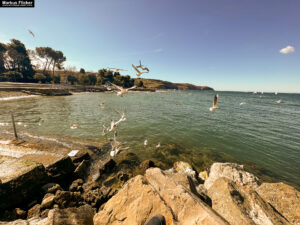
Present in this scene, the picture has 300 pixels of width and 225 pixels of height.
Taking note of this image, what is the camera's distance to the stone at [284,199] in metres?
3.50

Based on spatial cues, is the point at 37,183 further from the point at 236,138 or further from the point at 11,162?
the point at 236,138

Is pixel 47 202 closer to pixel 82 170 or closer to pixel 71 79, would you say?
pixel 82 170

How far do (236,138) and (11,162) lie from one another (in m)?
17.2

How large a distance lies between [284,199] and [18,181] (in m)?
8.91

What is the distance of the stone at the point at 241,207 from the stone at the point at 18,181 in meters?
6.35

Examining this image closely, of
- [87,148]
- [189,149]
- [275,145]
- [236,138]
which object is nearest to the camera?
[87,148]

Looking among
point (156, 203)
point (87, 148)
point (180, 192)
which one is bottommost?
point (87, 148)

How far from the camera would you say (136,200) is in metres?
3.33

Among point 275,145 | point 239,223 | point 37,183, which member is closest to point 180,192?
point 239,223

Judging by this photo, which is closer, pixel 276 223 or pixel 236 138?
pixel 276 223

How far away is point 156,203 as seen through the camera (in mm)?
3135

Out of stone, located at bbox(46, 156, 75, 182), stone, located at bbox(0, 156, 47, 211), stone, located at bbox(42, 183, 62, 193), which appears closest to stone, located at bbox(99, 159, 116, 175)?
stone, located at bbox(46, 156, 75, 182)

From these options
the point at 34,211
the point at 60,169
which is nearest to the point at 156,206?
the point at 34,211

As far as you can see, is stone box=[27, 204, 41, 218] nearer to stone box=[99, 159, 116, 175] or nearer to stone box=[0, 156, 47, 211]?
stone box=[0, 156, 47, 211]
